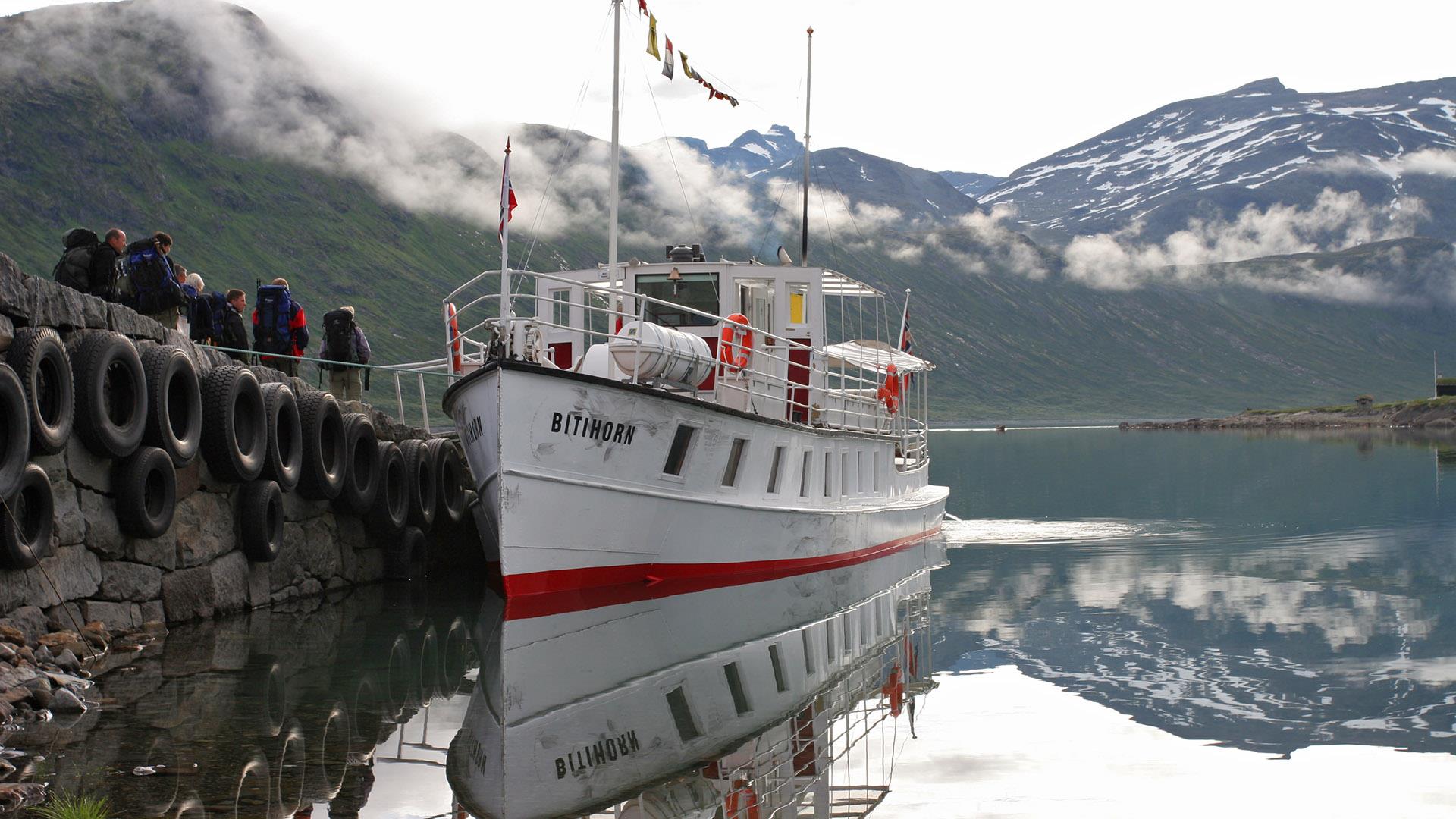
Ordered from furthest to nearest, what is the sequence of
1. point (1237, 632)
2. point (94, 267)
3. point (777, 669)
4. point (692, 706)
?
1. point (94, 267)
2. point (1237, 632)
3. point (777, 669)
4. point (692, 706)

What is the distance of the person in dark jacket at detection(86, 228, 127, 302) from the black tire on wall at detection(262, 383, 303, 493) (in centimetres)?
223

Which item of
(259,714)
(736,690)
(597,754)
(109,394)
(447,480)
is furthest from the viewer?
(447,480)

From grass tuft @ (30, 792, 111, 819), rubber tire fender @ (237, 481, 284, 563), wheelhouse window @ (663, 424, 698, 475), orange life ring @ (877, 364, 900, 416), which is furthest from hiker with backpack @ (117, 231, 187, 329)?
orange life ring @ (877, 364, 900, 416)

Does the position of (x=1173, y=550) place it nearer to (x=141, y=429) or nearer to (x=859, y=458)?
(x=859, y=458)

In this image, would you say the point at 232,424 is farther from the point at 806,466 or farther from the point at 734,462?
the point at 806,466

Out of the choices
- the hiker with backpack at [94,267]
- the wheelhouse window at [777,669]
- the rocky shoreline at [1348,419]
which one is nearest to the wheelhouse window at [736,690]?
the wheelhouse window at [777,669]

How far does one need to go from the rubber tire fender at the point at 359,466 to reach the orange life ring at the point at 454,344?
1.56 meters

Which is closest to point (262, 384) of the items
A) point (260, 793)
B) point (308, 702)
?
point (308, 702)

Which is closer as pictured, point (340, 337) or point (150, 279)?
point (150, 279)

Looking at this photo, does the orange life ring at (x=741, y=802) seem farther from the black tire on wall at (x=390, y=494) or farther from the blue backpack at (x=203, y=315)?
the blue backpack at (x=203, y=315)

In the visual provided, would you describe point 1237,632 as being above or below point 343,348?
below

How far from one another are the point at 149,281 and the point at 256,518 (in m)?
3.32

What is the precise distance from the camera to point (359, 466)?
20750 mm

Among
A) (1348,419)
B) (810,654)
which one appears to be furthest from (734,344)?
(1348,419)
